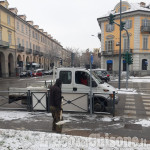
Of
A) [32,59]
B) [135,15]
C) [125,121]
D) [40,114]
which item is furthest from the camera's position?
[32,59]

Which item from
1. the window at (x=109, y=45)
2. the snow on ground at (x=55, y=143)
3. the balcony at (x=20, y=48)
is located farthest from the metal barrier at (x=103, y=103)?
the balcony at (x=20, y=48)

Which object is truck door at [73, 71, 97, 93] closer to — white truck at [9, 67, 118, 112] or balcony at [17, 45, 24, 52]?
white truck at [9, 67, 118, 112]

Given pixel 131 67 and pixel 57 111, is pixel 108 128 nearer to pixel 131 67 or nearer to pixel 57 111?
pixel 57 111

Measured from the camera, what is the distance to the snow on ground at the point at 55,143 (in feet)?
12.4

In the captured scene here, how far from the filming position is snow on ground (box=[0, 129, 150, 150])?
3.79m

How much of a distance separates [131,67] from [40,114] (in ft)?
99.1

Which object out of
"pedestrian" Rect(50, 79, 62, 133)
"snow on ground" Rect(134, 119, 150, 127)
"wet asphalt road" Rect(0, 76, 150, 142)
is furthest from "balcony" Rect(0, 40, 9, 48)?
"snow on ground" Rect(134, 119, 150, 127)

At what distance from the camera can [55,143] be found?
13.0 ft

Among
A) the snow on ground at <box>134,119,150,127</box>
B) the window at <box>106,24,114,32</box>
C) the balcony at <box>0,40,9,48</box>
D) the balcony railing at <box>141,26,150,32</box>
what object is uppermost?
the window at <box>106,24,114,32</box>

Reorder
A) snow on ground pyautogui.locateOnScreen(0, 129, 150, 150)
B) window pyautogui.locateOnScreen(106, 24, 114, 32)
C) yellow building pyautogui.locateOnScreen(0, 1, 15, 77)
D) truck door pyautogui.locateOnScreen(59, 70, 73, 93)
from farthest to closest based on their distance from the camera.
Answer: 1. window pyautogui.locateOnScreen(106, 24, 114, 32)
2. yellow building pyautogui.locateOnScreen(0, 1, 15, 77)
3. truck door pyautogui.locateOnScreen(59, 70, 73, 93)
4. snow on ground pyautogui.locateOnScreen(0, 129, 150, 150)

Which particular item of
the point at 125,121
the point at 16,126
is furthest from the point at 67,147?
the point at 125,121

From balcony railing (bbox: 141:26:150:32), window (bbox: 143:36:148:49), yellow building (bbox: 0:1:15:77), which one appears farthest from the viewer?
window (bbox: 143:36:148:49)

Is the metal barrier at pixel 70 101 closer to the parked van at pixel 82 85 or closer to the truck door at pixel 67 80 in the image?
the parked van at pixel 82 85

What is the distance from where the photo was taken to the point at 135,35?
32844 mm
